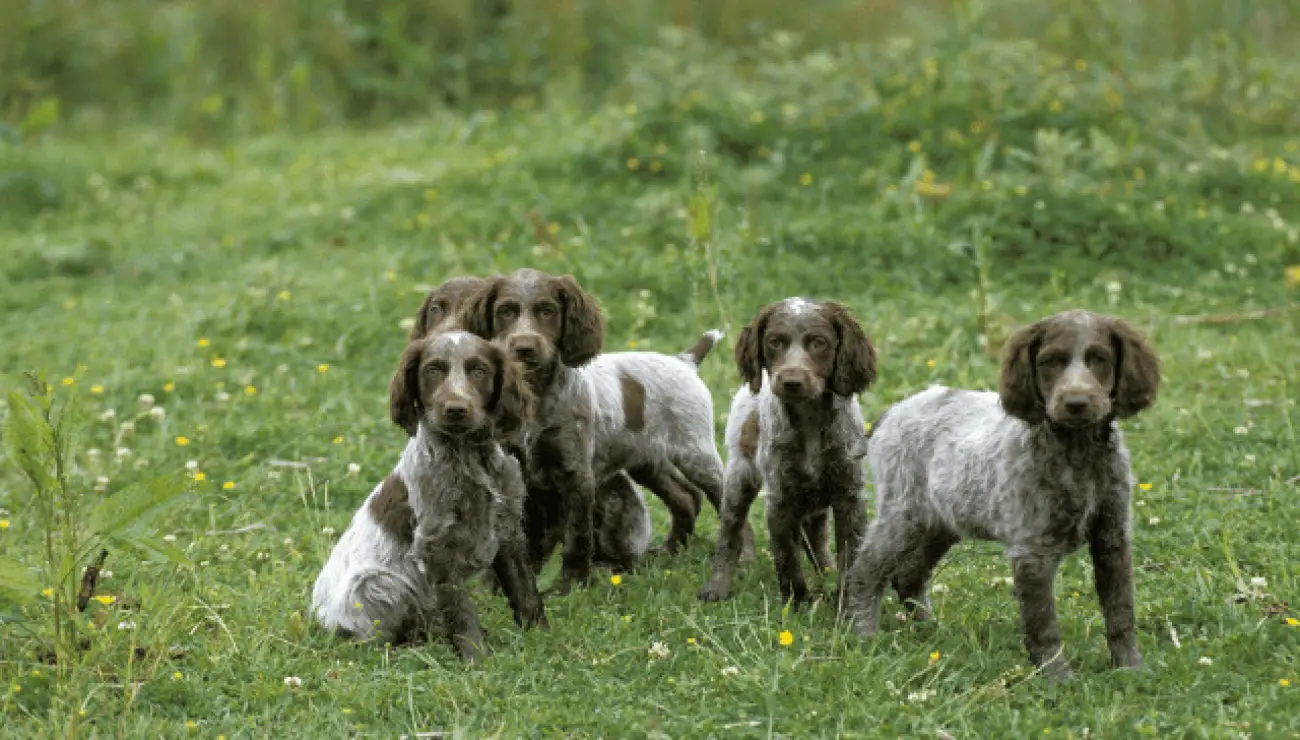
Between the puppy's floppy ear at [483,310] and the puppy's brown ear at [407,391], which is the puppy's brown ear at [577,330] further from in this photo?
the puppy's brown ear at [407,391]

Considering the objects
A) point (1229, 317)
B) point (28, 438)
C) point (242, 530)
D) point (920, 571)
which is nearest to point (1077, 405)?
point (920, 571)

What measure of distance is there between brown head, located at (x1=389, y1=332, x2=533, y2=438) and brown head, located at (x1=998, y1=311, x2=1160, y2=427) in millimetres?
1597

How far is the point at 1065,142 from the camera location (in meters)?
10.0

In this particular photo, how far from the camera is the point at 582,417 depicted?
5.92 m

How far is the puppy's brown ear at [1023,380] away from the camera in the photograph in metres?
4.60

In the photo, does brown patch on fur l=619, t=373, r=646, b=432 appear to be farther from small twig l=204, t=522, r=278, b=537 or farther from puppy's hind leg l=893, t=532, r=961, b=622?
small twig l=204, t=522, r=278, b=537

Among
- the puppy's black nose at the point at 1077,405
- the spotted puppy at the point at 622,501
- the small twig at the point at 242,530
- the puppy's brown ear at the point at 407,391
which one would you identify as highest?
the puppy's black nose at the point at 1077,405


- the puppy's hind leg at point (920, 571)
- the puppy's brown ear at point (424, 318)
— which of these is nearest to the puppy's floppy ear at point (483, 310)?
the puppy's brown ear at point (424, 318)

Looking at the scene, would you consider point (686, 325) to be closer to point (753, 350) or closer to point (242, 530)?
point (242, 530)

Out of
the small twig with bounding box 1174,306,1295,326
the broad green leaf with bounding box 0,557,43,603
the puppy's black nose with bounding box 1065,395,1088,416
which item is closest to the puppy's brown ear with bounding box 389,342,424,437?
the broad green leaf with bounding box 0,557,43,603

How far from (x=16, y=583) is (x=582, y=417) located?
6.80 ft

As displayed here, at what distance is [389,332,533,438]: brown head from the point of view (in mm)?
5070

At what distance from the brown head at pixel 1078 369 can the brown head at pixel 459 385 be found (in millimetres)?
1597

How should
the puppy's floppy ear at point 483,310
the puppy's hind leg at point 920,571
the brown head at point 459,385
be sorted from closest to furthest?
the brown head at point 459,385 < the puppy's hind leg at point 920,571 < the puppy's floppy ear at point 483,310
